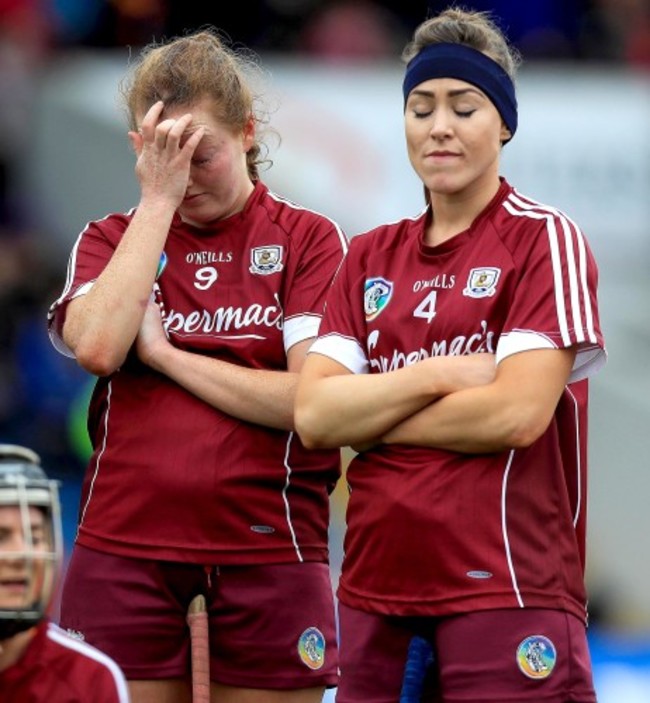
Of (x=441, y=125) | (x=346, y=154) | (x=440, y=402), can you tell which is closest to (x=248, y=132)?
(x=441, y=125)

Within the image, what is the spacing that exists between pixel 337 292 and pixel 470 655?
964 millimetres

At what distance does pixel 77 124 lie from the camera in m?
11.2

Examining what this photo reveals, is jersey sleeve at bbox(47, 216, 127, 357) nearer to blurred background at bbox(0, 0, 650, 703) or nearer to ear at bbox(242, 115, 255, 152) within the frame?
ear at bbox(242, 115, 255, 152)

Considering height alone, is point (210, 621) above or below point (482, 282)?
below

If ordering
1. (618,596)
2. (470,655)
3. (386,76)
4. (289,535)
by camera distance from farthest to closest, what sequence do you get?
(386,76) < (618,596) < (289,535) < (470,655)

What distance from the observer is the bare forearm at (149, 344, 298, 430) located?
187 inches

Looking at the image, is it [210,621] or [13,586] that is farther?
[210,621]

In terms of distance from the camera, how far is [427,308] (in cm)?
447

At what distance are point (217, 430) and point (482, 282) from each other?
2.64 ft

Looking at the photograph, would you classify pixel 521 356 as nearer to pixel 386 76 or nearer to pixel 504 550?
pixel 504 550

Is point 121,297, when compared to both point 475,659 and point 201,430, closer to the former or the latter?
point 201,430

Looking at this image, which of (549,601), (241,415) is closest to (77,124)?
(241,415)

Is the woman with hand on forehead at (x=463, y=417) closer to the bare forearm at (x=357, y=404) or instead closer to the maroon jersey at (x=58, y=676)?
the bare forearm at (x=357, y=404)

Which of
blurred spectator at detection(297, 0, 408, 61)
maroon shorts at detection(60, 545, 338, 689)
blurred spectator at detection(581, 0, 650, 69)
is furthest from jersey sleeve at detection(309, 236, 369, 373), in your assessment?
blurred spectator at detection(581, 0, 650, 69)
